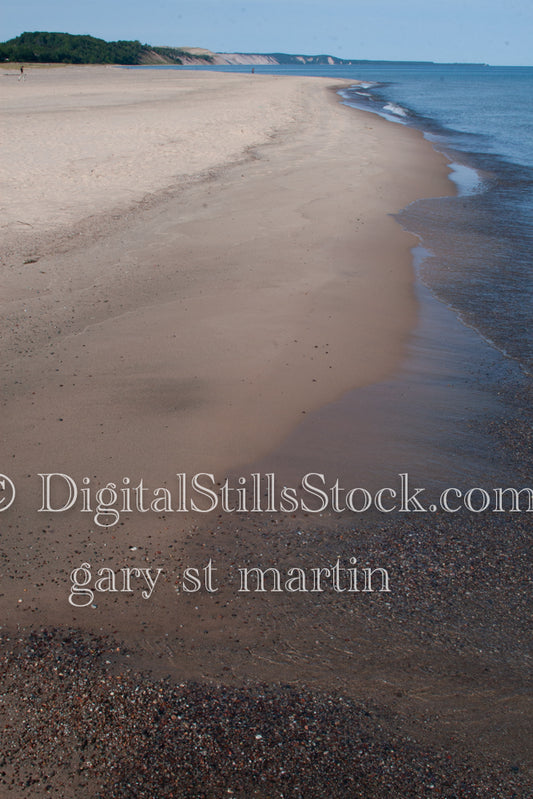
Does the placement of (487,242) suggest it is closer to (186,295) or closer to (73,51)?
→ (186,295)

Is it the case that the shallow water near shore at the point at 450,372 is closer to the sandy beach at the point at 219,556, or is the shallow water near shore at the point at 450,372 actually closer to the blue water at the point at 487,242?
the blue water at the point at 487,242

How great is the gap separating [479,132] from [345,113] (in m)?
7.31

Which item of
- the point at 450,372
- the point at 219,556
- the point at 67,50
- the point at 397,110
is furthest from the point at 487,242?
the point at 67,50

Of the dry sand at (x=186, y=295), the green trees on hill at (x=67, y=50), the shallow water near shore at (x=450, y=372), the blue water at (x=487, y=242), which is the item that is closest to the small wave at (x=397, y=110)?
the blue water at (x=487, y=242)

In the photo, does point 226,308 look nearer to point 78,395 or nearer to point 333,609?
point 78,395

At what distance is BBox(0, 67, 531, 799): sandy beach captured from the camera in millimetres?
2256

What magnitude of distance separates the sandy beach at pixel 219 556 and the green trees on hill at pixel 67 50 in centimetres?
7399

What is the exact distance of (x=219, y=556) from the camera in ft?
10.7

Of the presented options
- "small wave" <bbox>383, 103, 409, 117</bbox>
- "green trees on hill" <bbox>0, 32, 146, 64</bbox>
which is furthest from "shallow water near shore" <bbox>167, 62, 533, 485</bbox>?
"green trees on hill" <bbox>0, 32, 146, 64</bbox>

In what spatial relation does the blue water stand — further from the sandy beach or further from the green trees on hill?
the green trees on hill

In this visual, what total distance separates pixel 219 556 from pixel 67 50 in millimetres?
95622

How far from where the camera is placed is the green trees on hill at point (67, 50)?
70250mm

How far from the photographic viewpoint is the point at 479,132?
26969mm

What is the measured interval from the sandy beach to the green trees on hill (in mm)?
73987
